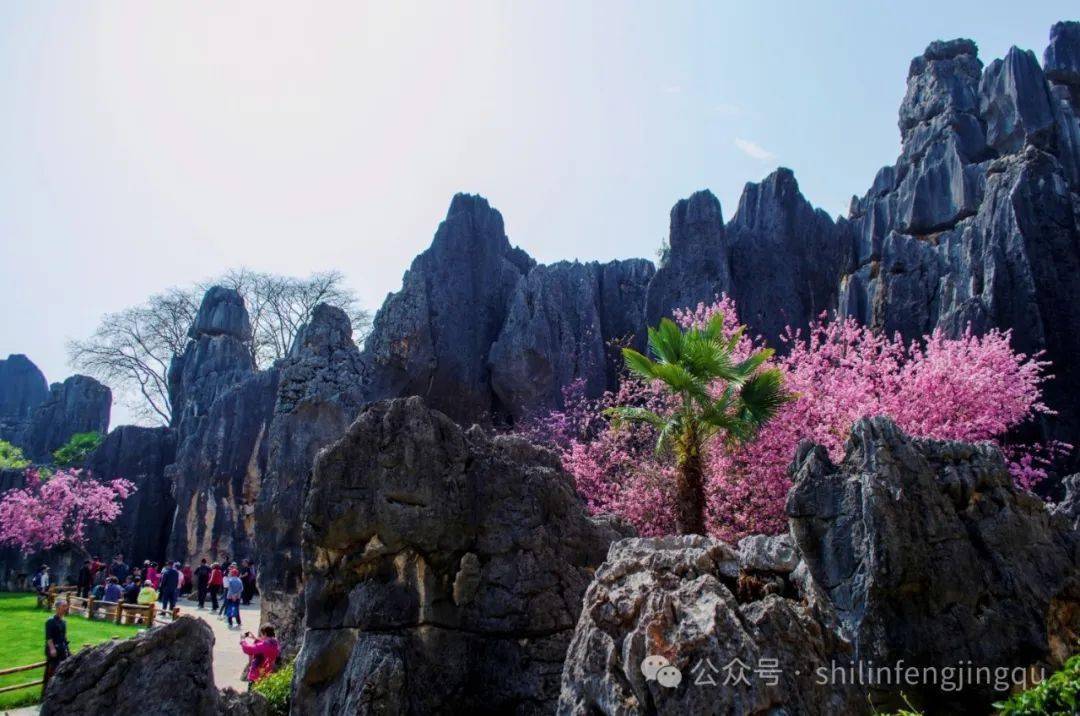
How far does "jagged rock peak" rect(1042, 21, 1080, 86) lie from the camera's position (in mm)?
28288

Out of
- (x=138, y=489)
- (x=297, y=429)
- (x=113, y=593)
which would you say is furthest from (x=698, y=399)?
(x=138, y=489)

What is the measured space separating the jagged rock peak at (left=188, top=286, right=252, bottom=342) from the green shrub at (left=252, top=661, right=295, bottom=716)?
33724 millimetres

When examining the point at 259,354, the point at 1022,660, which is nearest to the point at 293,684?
the point at 1022,660

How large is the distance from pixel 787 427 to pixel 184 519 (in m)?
23.4

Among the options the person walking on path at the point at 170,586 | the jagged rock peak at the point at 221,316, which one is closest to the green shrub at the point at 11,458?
the jagged rock peak at the point at 221,316

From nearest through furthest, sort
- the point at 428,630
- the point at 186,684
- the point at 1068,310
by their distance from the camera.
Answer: the point at 186,684 < the point at 428,630 < the point at 1068,310

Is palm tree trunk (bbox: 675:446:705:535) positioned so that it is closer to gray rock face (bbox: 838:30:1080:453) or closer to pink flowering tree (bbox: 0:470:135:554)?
gray rock face (bbox: 838:30:1080:453)

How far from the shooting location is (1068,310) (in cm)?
1795

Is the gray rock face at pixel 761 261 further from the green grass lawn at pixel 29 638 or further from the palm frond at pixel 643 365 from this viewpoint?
the green grass lawn at pixel 29 638

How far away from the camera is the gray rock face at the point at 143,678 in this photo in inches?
220

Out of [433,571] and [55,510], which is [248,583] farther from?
[433,571]

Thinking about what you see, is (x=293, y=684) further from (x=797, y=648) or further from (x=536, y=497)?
(x=797, y=648)

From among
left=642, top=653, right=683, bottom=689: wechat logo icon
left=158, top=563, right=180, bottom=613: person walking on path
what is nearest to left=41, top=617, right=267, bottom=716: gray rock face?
left=642, top=653, right=683, bottom=689: wechat logo icon

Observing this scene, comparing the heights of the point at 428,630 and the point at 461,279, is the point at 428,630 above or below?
below
